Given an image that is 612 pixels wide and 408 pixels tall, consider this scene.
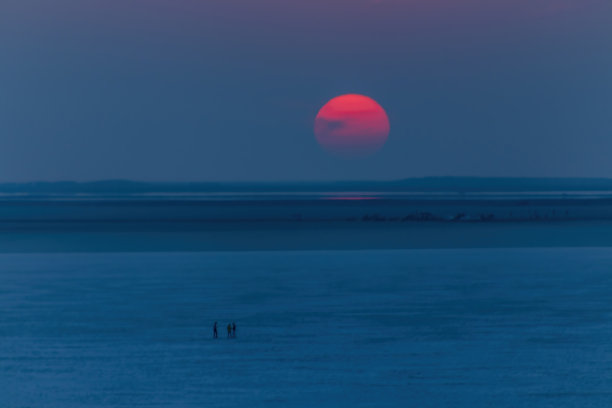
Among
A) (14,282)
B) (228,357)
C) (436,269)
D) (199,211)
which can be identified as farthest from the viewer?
(199,211)

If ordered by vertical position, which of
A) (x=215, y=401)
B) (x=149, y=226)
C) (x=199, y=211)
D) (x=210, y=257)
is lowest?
(x=215, y=401)

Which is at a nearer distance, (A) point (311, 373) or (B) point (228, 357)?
(A) point (311, 373)

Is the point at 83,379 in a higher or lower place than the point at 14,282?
lower

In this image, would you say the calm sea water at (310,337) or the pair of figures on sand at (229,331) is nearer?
the calm sea water at (310,337)

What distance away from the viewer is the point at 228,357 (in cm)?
1131

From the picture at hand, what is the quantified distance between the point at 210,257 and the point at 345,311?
34.3 feet

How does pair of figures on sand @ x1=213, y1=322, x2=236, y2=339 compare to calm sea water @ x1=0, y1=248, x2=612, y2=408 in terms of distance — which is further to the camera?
pair of figures on sand @ x1=213, y1=322, x2=236, y2=339

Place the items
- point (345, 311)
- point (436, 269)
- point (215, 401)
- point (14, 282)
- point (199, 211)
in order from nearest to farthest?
point (215, 401)
point (345, 311)
point (14, 282)
point (436, 269)
point (199, 211)

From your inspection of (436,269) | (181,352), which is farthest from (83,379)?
(436,269)

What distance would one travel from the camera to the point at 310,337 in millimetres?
12438

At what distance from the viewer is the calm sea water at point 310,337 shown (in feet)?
31.9

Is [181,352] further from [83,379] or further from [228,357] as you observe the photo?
[83,379]

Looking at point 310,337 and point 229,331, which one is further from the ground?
point 229,331

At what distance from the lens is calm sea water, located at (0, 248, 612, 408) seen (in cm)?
973
